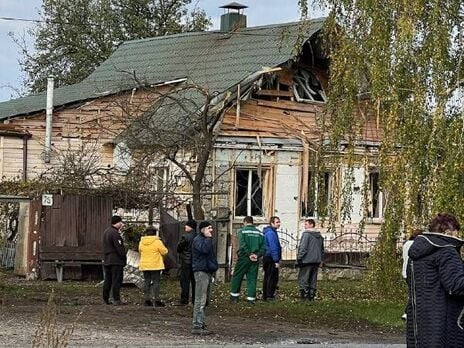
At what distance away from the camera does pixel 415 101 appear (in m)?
17.1

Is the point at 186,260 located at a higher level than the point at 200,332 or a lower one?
higher

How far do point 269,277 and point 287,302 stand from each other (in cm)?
77

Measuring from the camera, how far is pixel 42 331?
9156mm

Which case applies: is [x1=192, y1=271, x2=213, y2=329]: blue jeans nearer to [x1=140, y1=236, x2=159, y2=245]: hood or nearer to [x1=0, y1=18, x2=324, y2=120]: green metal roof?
[x1=140, y1=236, x2=159, y2=245]: hood

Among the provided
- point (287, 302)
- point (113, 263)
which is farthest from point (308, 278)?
point (113, 263)

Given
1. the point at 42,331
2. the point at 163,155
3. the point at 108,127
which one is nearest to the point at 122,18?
the point at 108,127

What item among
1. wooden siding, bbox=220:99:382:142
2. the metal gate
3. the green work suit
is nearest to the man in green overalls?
the green work suit

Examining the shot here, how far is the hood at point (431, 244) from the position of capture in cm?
913

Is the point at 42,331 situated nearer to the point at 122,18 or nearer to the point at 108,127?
the point at 108,127

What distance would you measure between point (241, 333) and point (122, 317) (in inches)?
102

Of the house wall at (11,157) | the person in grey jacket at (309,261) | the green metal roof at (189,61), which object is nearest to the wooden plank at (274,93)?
the green metal roof at (189,61)

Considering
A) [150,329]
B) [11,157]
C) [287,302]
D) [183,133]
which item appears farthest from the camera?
[11,157]

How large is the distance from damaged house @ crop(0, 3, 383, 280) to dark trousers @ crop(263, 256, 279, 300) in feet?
11.0

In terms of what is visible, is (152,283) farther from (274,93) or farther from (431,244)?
(431,244)
